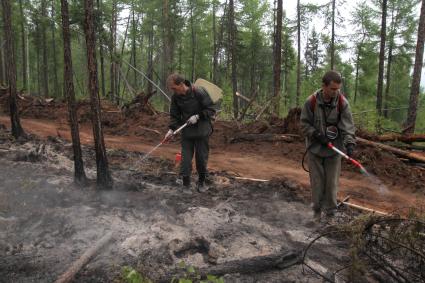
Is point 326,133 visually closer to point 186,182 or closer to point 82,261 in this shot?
point 186,182

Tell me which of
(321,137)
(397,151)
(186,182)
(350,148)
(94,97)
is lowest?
(186,182)

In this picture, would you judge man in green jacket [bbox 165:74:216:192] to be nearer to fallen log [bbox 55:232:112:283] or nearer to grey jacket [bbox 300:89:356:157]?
grey jacket [bbox 300:89:356:157]

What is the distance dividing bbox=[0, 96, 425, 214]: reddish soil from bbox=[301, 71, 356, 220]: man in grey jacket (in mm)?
649

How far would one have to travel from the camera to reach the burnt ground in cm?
429

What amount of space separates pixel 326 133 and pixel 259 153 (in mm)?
6062

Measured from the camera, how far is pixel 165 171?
888 centimetres

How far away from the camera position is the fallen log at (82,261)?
3824 mm

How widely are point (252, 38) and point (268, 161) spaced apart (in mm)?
27758

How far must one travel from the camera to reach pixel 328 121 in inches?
216

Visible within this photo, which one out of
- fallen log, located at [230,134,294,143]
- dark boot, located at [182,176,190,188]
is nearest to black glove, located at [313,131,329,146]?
dark boot, located at [182,176,190,188]

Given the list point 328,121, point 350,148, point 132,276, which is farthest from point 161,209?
point 350,148

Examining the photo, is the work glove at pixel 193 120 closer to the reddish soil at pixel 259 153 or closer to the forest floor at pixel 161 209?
the forest floor at pixel 161 209

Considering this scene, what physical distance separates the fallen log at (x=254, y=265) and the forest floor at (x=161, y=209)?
83 millimetres

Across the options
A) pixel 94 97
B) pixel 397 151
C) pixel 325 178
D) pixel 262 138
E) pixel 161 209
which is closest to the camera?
pixel 325 178
